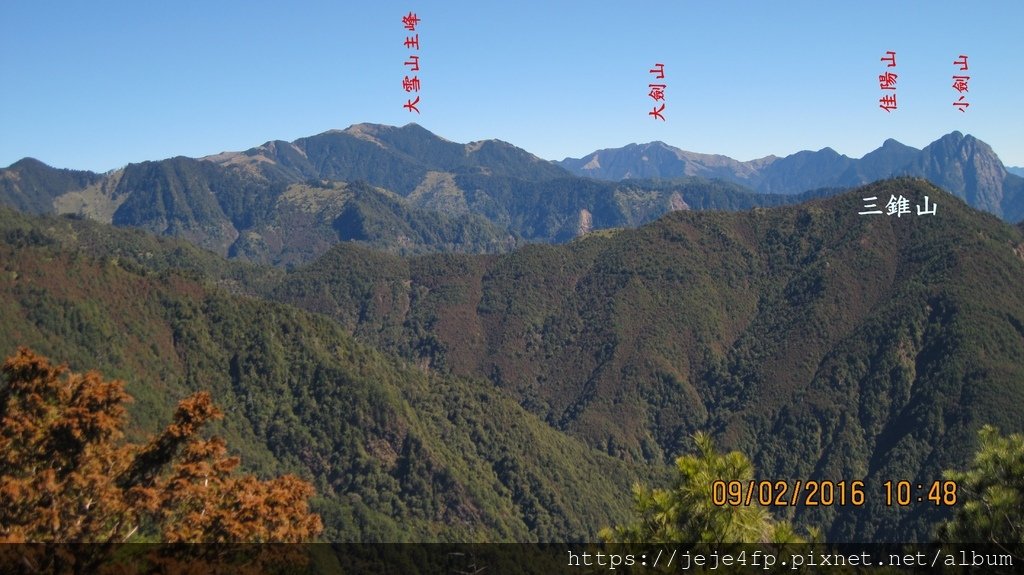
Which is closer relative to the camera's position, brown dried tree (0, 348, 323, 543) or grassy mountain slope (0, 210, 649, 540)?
brown dried tree (0, 348, 323, 543)

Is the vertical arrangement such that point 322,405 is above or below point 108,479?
below

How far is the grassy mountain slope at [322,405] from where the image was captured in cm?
15088

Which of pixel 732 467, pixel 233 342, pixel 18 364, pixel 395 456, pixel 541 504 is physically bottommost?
pixel 541 504

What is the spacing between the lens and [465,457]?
174m

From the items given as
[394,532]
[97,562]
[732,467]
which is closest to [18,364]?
[97,562]

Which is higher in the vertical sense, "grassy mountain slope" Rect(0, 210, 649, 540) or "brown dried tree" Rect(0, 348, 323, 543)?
"brown dried tree" Rect(0, 348, 323, 543)

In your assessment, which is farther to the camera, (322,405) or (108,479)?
(322,405)

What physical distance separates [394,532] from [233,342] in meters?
65.8

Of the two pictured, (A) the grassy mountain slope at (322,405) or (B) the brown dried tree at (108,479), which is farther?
(A) the grassy mountain slope at (322,405)

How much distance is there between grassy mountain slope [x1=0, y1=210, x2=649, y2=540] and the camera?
151 meters

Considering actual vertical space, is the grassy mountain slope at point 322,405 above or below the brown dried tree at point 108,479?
below

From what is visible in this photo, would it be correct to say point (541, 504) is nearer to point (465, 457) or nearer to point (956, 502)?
point (465, 457)

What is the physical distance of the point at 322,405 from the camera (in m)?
171

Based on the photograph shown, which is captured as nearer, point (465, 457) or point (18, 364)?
point (18, 364)
